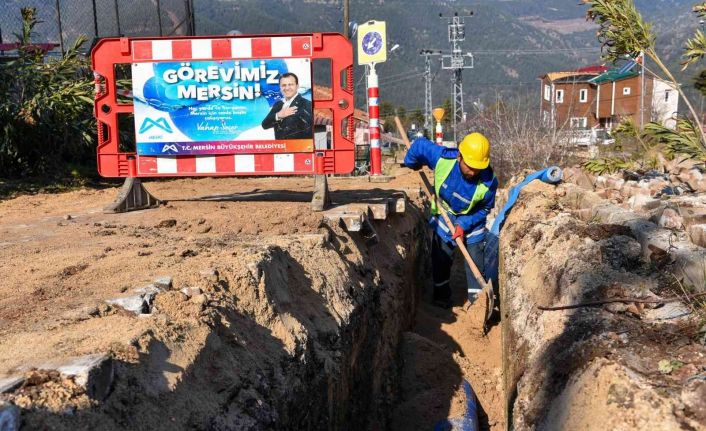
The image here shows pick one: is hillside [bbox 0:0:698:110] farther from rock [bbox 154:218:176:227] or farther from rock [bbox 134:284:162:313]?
rock [bbox 134:284:162:313]

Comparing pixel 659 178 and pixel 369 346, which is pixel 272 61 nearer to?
pixel 369 346

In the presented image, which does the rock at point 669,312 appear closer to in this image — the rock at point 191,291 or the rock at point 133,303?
the rock at point 191,291

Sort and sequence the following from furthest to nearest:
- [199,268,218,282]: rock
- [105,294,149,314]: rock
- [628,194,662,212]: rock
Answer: [628,194,662,212]: rock < [199,268,218,282]: rock < [105,294,149,314]: rock

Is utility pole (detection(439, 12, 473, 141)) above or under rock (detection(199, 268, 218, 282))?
above

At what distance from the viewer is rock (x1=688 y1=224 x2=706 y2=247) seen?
397cm

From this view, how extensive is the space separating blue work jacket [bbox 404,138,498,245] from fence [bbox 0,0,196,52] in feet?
23.8

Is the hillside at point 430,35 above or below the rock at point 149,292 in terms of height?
above

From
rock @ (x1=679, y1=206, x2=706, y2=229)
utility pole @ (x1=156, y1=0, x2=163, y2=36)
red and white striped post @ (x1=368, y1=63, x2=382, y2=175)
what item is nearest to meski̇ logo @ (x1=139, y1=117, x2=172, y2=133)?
red and white striped post @ (x1=368, y1=63, x2=382, y2=175)

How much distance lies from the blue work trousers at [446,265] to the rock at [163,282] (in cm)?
478

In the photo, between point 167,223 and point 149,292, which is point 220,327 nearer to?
point 149,292

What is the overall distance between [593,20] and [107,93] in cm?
455

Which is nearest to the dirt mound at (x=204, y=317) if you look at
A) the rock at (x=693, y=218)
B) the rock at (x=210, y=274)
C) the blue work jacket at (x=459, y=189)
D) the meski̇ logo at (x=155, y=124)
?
the rock at (x=210, y=274)

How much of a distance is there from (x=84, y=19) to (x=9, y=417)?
11668mm

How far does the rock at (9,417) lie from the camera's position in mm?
1944
